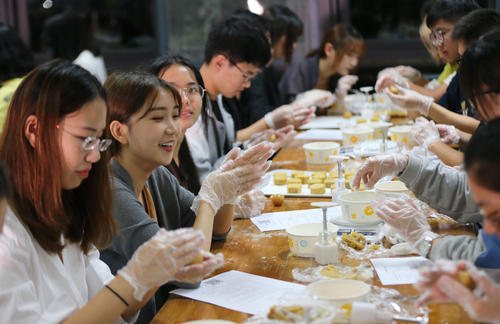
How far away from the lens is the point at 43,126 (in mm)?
1463

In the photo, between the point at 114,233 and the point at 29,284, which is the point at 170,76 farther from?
the point at 29,284

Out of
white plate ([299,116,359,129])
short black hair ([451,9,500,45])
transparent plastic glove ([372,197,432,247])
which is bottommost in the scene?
white plate ([299,116,359,129])

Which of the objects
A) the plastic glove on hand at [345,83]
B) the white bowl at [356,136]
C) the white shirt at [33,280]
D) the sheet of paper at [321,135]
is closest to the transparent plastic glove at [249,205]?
the white shirt at [33,280]

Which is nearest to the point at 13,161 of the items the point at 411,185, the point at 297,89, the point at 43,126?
the point at 43,126

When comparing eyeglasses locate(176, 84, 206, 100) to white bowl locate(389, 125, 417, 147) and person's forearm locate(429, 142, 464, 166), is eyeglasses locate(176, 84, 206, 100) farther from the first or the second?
white bowl locate(389, 125, 417, 147)

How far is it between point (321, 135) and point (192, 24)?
320cm

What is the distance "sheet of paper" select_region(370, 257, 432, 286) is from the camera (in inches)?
64.2

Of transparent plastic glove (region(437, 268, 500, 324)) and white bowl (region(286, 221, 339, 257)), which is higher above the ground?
transparent plastic glove (region(437, 268, 500, 324))

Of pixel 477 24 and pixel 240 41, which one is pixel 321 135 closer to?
pixel 240 41

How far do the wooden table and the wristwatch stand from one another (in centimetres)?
20

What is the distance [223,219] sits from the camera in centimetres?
211

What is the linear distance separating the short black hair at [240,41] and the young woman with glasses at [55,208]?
167cm

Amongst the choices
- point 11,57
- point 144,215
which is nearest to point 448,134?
point 144,215

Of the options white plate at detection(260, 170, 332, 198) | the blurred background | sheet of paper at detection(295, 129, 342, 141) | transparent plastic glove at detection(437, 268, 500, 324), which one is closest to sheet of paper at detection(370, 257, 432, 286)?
transparent plastic glove at detection(437, 268, 500, 324)
